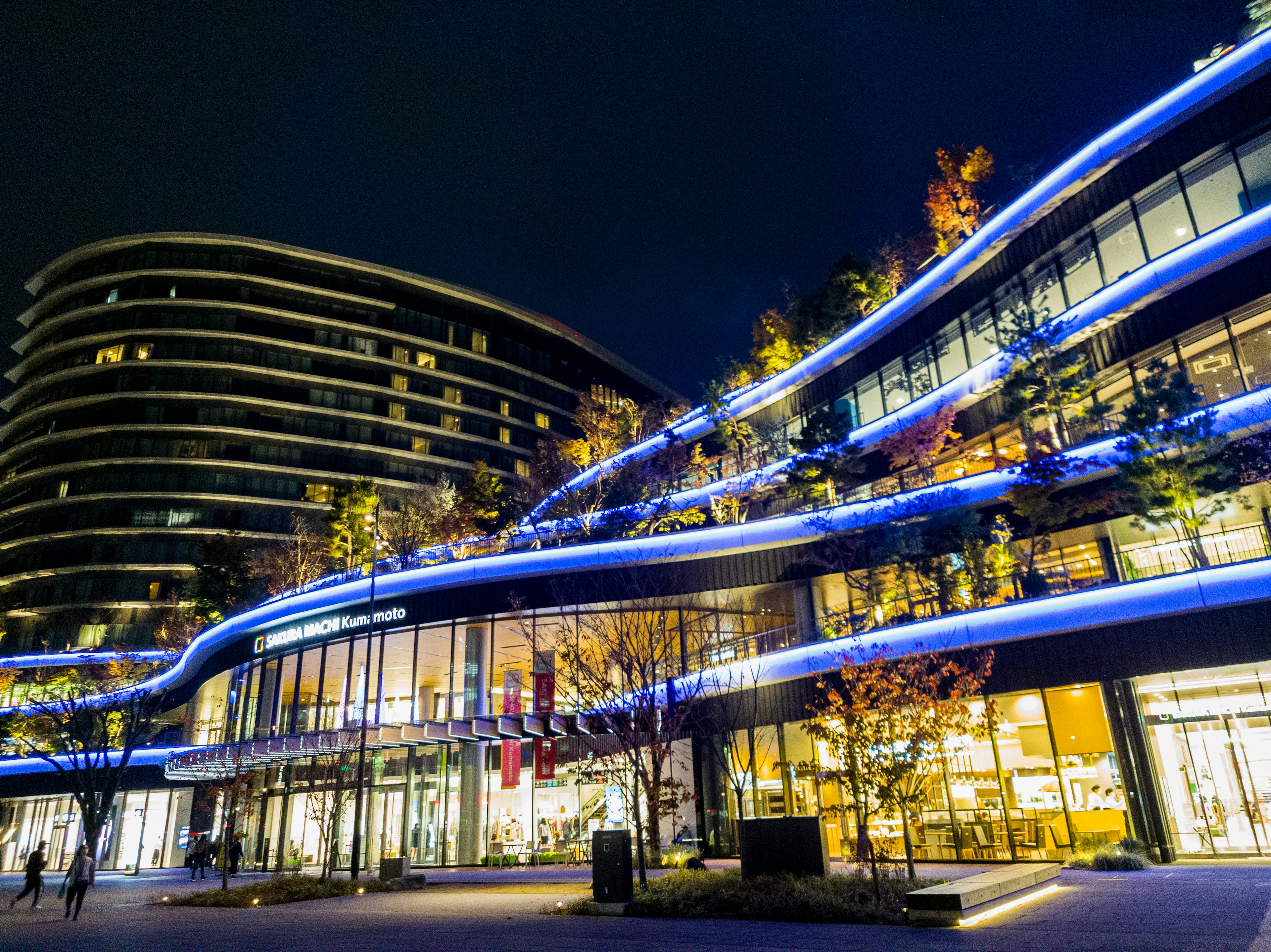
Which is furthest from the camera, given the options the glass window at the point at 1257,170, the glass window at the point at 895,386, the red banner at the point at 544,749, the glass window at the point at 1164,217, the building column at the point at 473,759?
the glass window at the point at 895,386

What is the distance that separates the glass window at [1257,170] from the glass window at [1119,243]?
3.15m

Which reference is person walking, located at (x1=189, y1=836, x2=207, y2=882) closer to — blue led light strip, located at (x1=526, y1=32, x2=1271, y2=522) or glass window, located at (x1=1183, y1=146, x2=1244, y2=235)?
blue led light strip, located at (x1=526, y1=32, x2=1271, y2=522)

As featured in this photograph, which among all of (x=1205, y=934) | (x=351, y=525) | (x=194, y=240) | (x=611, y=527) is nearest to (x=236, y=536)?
(x=351, y=525)

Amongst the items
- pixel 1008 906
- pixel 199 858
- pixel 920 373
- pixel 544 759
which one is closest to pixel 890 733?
pixel 1008 906

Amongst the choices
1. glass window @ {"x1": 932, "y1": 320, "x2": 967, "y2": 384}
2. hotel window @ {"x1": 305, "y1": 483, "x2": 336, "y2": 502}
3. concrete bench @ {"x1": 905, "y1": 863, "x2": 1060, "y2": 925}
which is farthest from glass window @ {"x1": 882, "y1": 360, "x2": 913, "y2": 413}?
hotel window @ {"x1": 305, "y1": 483, "x2": 336, "y2": 502}

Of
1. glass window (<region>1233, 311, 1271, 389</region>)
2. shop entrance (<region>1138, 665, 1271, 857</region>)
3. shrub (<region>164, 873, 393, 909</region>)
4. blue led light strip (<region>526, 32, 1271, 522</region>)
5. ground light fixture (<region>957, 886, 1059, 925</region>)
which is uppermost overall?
blue led light strip (<region>526, 32, 1271, 522</region>)

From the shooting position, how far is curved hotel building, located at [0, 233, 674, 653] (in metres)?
74.6

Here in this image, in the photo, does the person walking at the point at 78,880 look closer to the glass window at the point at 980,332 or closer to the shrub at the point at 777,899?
the shrub at the point at 777,899

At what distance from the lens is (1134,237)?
25578 millimetres

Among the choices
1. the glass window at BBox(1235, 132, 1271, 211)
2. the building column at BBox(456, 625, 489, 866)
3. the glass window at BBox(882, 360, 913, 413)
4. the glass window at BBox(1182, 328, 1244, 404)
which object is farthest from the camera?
the glass window at BBox(882, 360, 913, 413)

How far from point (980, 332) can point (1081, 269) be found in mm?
4294

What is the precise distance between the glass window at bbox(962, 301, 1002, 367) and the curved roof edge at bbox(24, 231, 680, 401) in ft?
230

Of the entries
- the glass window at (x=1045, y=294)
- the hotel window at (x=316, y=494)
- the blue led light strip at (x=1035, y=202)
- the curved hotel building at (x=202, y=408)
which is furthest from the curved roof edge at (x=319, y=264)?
the glass window at (x=1045, y=294)

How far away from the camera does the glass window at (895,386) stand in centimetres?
3450
